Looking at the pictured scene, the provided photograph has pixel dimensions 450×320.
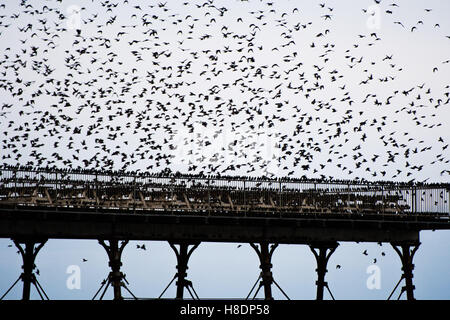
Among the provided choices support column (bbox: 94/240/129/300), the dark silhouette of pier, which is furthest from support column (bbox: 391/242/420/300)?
support column (bbox: 94/240/129/300)

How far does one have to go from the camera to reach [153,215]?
33094mm

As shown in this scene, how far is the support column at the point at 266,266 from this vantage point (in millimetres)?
35094

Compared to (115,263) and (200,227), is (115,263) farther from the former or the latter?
(200,227)

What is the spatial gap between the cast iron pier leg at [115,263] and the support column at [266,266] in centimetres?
571

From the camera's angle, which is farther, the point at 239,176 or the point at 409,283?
the point at 409,283

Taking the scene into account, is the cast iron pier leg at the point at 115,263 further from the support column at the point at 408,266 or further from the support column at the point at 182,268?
the support column at the point at 408,266

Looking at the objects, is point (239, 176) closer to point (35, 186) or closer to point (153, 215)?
point (153, 215)

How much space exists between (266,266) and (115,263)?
21.6 ft

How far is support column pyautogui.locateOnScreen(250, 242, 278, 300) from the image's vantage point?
35094mm

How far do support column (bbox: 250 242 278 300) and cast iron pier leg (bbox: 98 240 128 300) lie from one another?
225 inches

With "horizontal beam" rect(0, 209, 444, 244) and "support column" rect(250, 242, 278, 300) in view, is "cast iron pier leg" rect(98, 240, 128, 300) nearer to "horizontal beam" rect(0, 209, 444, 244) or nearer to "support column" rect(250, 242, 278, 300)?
"horizontal beam" rect(0, 209, 444, 244)
